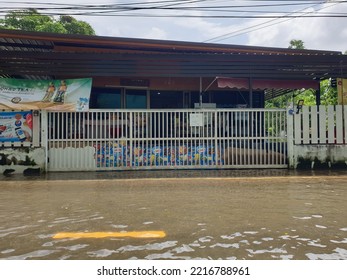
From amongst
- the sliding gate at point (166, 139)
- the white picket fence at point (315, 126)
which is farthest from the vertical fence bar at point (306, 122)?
the sliding gate at point (166, 139)

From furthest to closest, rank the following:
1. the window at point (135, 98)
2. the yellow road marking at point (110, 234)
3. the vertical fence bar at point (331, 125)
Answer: the window at point (135, 98) → the vertical fence bar at point (331, 125) → the yellow road marking at point (110, 234)

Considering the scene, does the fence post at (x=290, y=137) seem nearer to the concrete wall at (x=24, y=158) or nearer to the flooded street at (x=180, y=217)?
the flooded street at (x=180, y=217)

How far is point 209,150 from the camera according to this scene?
10.7m

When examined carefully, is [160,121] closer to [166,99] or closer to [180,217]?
[166,99]

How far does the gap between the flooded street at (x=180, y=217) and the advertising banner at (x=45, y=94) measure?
2563mm

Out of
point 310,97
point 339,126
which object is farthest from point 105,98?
point 310,97

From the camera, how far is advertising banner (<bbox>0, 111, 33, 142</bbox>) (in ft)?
33.3

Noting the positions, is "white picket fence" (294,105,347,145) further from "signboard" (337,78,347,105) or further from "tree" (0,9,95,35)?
"tree" (0,9,95,35)

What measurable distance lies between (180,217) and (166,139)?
5614mm

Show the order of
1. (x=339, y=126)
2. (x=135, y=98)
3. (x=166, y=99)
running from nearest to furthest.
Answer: (x=339, y=126) < (x=135, y=98) < (x=166, y=99)

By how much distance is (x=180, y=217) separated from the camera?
497 cm

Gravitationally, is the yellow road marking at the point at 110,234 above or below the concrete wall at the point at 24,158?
below

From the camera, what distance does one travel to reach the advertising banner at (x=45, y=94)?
33.1ft

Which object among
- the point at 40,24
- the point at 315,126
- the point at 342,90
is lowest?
the point at 315,126
